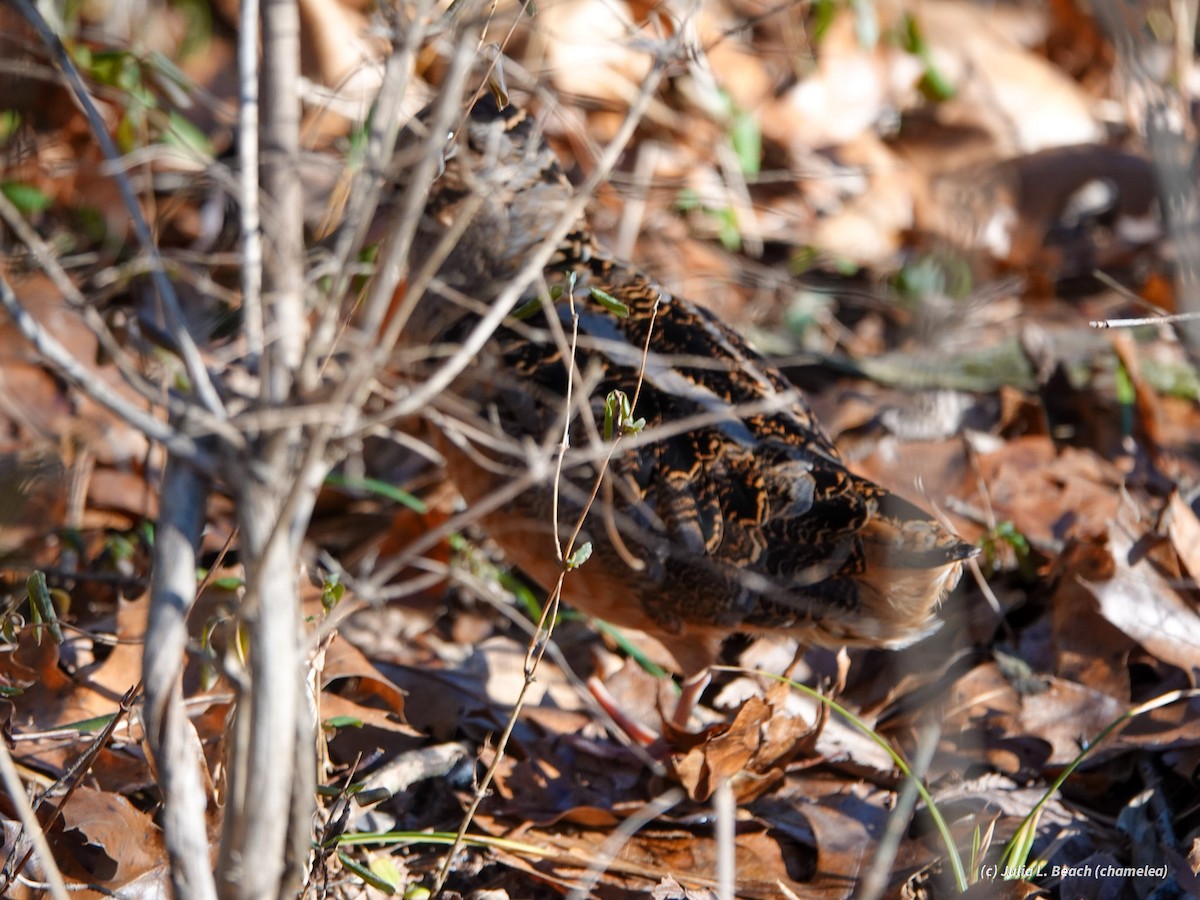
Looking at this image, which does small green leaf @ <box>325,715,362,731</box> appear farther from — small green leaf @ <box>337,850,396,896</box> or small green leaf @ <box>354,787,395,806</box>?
small green leaf @ <box>337,850,396,896</box>

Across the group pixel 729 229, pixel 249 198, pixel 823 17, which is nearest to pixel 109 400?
pixel 249 198

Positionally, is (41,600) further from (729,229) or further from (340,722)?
(729,229)

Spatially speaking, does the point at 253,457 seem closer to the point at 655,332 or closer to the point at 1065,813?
the point at 655,332

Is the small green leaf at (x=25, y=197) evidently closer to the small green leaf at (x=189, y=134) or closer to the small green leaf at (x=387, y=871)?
the small green leaf at (x=189, y=134)

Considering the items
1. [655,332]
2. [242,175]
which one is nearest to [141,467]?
[655,332]

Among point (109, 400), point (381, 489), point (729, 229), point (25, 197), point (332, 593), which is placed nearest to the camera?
point (109, 400)

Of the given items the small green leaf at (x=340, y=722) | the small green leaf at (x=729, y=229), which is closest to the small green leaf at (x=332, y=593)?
the small green leaf at (x=340, y=722)
